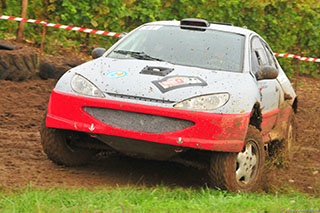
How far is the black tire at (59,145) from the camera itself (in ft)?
21.0

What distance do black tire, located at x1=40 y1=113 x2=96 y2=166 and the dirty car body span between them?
0.20 metres

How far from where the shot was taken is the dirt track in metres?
6.11

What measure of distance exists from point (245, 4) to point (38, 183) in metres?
12.2

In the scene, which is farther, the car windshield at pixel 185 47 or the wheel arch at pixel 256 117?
the car windshield at pixel 185 47

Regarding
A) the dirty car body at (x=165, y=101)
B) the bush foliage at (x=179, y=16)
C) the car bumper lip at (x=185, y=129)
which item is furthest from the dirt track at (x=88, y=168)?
the bush foliage at (x=179, y=16)

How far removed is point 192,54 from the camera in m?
6.91

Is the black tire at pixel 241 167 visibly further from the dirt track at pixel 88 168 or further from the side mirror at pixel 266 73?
the side mirror at pixel 266 73

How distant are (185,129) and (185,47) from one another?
1569 millimetres

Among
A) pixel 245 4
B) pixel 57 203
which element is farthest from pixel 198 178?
pixel 245 4

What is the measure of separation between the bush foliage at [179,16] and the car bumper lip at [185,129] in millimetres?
8976

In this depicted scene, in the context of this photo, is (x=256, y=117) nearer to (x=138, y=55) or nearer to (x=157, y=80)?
(x=157, y=80)

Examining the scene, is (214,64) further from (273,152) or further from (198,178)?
(273,152)

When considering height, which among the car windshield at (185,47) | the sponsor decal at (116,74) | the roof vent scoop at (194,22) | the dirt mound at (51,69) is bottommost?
the dirt mound at (51,69)

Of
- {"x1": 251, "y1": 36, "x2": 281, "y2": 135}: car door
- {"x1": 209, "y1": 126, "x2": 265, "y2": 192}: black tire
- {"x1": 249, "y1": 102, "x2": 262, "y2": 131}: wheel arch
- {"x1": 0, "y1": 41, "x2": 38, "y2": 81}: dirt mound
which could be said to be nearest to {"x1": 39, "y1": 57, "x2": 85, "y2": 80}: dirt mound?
{"x1": 0, "y1": 41, "x2": 38, "y2": 81}: dirt mound
